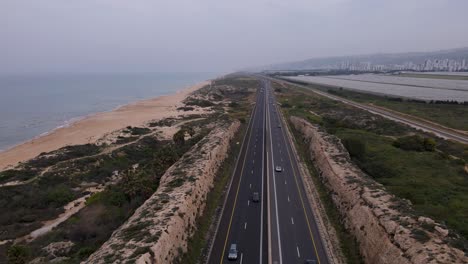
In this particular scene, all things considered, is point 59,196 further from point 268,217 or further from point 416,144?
point 416,144

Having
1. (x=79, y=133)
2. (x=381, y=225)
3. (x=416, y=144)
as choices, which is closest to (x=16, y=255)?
(x=381, y=225)

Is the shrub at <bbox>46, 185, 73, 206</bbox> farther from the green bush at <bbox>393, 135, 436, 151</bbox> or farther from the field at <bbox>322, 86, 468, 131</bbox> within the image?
the field at <bbox>322, 86, 468, 131</bbox>

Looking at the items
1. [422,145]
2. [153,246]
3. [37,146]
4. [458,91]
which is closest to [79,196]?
[153,246]

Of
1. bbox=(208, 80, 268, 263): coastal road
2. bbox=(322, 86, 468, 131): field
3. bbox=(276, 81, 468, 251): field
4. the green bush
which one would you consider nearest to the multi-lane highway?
bbox=(208, 80, 268, 263): coastal road

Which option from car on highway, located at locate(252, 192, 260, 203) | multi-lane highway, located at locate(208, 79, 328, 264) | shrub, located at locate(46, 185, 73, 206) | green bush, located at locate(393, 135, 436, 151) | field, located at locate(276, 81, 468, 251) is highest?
green bush, located at locate(393, 135, 436, 151)

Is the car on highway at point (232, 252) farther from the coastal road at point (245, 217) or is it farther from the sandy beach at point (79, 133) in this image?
the sandy beach at point (79, 133)

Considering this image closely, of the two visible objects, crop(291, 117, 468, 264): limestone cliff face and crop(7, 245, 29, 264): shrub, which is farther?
crop(7, 245, 29, 264): shrub

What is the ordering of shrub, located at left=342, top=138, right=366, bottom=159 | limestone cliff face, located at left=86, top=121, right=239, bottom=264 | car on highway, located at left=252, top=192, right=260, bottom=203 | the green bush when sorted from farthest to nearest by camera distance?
the green bush < shrub, located at left=342, top=138, right=366, bottom=159 < car on highway, located at left=252, top=192, right=260, bottom=203 < limestone cliff face, located at left=86, top=121, right=239, bottom=264

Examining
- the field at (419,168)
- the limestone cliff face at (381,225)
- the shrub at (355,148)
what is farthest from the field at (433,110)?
the limestone cliff face at (381,225)

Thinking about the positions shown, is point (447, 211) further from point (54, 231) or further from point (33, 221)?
point (33, 221)
